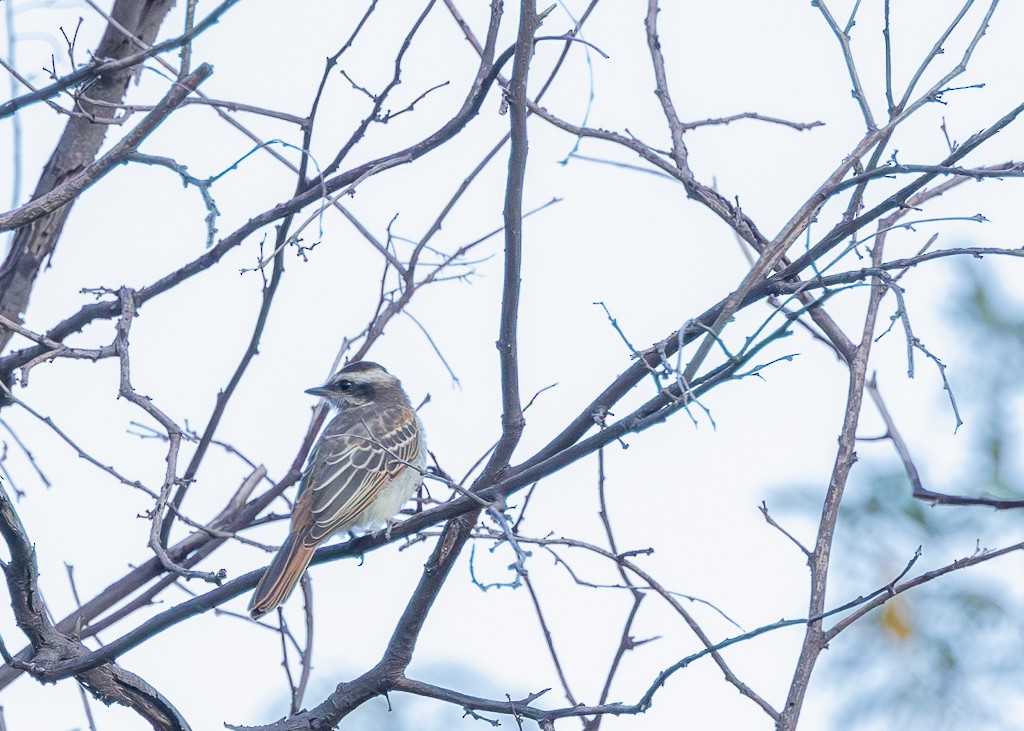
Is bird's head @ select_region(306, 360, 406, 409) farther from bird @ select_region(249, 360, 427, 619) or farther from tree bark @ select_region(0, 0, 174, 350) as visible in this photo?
tree bark @ select_region(0, 0, 174, 350)

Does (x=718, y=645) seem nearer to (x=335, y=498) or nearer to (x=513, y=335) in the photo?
(x=513, y=335)

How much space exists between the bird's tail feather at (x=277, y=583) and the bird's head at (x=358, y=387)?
6.00 ft

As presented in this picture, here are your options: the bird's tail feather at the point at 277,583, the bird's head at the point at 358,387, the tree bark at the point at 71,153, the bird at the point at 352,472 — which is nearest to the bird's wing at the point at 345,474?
the bird at the point at 352,472

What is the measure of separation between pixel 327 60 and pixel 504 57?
4.08 ft

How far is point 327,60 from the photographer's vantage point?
16.0ft

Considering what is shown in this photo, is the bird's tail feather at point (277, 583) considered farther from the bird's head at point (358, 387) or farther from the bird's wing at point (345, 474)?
the bird's head at point (358, 387)

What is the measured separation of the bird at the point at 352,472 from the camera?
5.20 metres

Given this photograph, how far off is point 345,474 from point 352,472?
2.1 inches

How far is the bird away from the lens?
5203 millimetres

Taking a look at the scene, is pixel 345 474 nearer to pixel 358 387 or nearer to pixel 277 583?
pixel 358 387

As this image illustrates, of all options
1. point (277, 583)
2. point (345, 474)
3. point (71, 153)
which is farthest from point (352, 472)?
point (71, 153)

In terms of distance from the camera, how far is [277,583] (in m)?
4.95

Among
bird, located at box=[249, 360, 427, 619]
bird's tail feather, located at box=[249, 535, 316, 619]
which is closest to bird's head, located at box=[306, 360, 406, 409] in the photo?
bird, located at box=[249, 360, 427, 619]

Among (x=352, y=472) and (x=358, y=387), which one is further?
(x=358, y=387)
